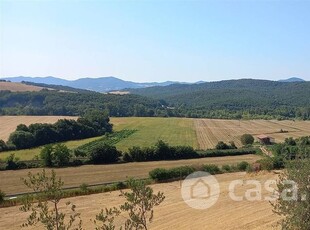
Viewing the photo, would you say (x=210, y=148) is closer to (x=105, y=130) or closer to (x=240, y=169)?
(x=240, y=169)

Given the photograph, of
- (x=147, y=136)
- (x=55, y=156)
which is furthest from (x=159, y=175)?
(x=147, y=136)

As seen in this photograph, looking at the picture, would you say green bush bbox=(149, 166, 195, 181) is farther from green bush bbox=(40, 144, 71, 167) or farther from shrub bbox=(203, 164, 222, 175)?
green bush bbox=(40, 144, 71, 167)

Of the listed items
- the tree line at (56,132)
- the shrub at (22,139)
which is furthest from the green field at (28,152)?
the tree line at (56,132)

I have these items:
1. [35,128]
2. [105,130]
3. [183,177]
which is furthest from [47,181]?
[105,130]

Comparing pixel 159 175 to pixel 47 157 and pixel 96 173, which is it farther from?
pixel 47 157

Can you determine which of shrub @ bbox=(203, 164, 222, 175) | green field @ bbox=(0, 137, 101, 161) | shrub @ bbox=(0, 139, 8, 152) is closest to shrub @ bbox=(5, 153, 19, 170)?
green field @ bbox=(0, 137, 101, 161)
